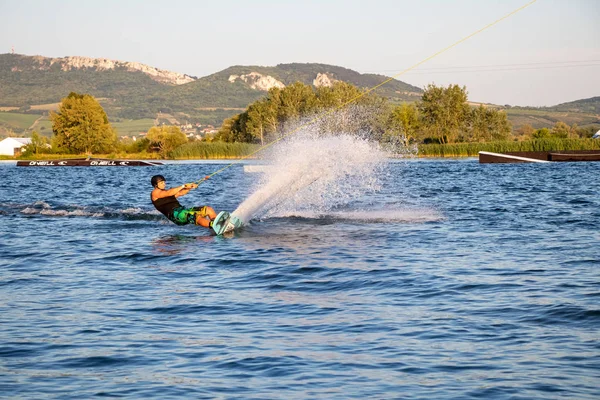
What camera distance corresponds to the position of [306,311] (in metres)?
9.92

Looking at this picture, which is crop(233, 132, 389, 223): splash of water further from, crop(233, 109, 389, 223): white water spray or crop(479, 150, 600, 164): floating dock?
crop(479, 150, 600, 164): floating dock

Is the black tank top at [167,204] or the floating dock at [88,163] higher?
the floating dock at [88,163]

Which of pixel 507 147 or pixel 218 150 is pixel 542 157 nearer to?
pixel 507 147

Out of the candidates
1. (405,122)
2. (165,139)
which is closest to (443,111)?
(405,122)

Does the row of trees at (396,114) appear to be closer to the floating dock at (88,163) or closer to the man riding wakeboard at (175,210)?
the floating dock at (88,163)

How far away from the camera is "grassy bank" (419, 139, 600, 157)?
253ft

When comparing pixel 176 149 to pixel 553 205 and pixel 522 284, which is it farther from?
pixel 522 284

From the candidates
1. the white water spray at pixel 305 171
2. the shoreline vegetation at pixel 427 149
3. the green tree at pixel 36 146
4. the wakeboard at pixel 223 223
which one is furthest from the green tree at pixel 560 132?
the wakeboard at pixel 223 223

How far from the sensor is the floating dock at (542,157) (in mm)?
72750

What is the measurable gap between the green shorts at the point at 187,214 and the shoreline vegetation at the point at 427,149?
64.3 meters

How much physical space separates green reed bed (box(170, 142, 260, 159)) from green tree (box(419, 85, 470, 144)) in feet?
79.1

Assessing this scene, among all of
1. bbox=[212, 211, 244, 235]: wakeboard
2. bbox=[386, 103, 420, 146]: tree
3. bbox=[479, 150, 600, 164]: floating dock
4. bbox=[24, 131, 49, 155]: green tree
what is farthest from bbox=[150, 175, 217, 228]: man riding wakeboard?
bbox=[24, 131, 49, 155]: green tree

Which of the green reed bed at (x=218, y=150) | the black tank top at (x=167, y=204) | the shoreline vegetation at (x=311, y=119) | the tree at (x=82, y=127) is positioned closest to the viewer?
the black tank top at (x=167, y=204)

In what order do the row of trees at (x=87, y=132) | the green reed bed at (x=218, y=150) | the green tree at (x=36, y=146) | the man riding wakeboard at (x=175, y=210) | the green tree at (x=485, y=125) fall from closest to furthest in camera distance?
the man riding wakeboard at (x=175, y=210) → the green reed bed at (x=218, y=150) → the green tree at (x=485, y=125) → the row of trees at (x=87, y=132) → the green tree at (x=36, y=146)
